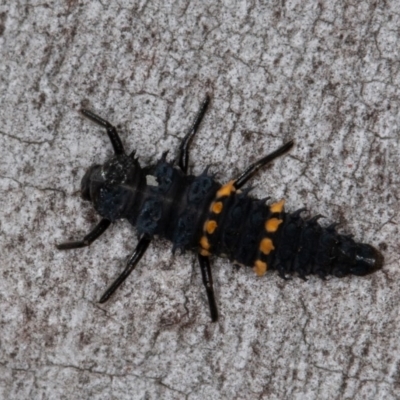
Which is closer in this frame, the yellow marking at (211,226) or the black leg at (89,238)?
the yellow marking at (211,226)

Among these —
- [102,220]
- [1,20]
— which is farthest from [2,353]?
[1,20]

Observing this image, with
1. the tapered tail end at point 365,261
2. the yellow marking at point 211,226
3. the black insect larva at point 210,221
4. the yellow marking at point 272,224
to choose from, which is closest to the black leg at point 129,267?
the black insect larva at point 210,221

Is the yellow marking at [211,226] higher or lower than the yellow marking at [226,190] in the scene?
lower

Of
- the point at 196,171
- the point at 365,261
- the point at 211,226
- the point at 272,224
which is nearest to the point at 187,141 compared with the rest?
the point at 196,171

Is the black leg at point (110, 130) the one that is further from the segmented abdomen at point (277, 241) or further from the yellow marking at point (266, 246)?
the yellow marking at point (266, 246)

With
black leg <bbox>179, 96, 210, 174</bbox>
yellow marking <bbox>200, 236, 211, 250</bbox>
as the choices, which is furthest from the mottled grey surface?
yellow marking <bbox>200, 236, 211, 250</bbox>

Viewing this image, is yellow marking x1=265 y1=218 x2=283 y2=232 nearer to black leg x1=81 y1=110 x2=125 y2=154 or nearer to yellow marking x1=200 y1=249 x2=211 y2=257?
yellow marking x1=200 y1=249 x2=211 y2=257

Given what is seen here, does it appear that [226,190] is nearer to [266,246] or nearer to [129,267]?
[266,246]
